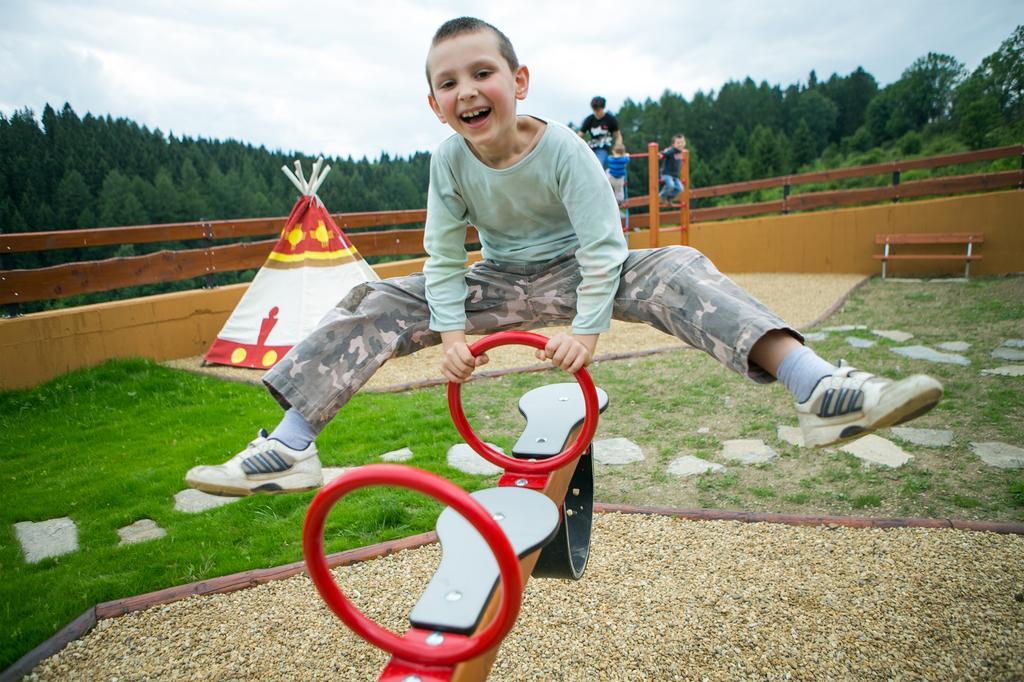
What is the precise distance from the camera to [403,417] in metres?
4.18

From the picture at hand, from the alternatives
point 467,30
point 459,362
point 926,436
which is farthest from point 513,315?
point 926,436

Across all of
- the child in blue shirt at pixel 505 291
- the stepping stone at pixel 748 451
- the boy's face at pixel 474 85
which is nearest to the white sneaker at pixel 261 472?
the child in blue shirt at pixel 505 291

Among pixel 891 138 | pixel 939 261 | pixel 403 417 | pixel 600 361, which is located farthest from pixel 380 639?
pixel 891 138

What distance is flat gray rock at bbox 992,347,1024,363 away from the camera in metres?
4.76

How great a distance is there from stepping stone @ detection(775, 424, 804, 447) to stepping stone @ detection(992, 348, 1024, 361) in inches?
87.3

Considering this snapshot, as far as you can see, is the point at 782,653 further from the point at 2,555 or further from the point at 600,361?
the point at 600,361

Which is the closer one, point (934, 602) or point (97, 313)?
point (934, 602)

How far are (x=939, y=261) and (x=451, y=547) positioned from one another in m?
9.84

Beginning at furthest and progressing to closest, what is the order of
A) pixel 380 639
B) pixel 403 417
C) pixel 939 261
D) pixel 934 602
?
pixel 939 261, pixel 403 417, pixel 934 602, pixel 380 639

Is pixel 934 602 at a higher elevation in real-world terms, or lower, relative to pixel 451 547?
lower

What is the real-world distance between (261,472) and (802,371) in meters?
1.37

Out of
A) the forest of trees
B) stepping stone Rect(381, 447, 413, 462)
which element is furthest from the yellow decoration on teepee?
stepping stone Rect(381, 447, 413, 462)

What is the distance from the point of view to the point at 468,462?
3.44m

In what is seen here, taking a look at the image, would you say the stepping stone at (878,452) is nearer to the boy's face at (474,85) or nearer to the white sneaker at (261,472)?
the boy's face at (474,85)
